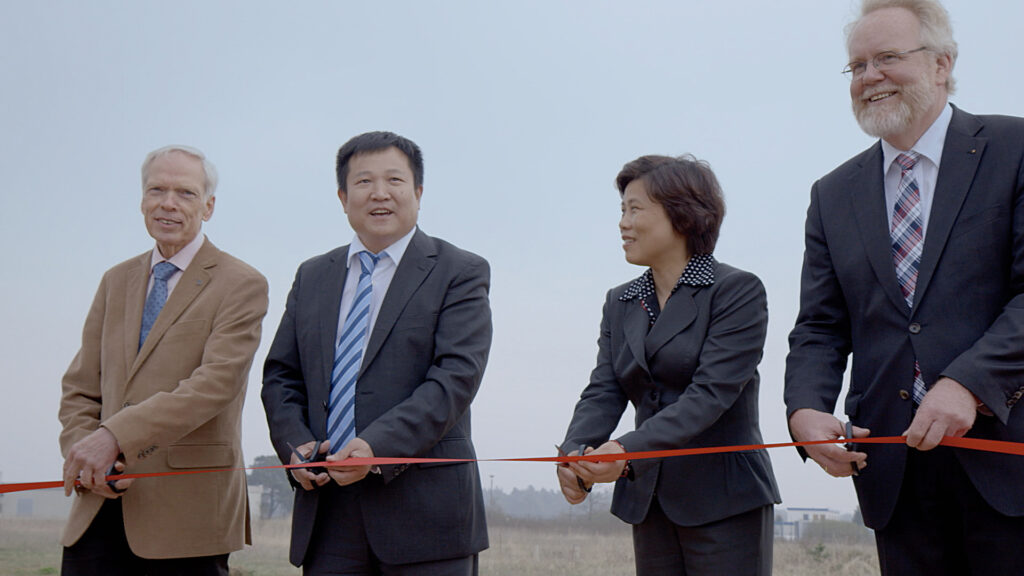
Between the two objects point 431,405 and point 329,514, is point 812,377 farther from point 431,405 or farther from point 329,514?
point 329,514

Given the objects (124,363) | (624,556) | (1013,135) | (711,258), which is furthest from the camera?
(624,556)

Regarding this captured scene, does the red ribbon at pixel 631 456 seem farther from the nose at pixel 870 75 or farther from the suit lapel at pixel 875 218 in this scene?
the nose at pixel 870 75

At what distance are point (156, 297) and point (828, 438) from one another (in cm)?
274

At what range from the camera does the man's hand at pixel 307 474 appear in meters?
3.32

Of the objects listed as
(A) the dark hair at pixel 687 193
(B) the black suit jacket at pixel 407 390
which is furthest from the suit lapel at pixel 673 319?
(B) the black suit jacket at pixel 407 390

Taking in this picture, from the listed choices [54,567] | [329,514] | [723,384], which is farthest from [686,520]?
[54,567]

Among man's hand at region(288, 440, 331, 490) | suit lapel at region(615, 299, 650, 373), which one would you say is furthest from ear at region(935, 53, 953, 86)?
man's hand at region(288, 440, 331, 490)

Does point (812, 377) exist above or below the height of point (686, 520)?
above

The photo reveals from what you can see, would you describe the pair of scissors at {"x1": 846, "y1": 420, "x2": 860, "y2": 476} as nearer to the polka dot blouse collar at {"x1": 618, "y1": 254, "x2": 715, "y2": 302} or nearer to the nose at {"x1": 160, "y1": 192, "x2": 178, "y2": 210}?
the polka dot blouse collar at {"x1": 618, "y1": 254, "x2": 715, "y2": 302}

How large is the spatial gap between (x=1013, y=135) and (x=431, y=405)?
2071mm

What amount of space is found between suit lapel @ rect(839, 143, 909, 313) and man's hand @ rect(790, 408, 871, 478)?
41cm

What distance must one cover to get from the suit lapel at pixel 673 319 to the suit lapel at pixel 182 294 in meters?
1.89

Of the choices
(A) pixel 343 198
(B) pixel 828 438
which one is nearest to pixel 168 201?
(A) pixel 343 198

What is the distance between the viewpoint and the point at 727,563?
314 centimetres
